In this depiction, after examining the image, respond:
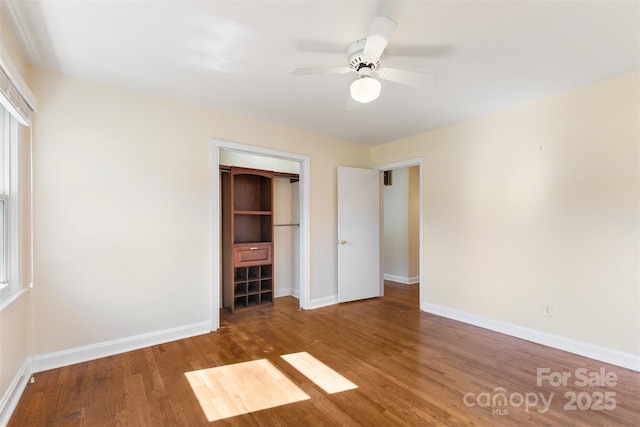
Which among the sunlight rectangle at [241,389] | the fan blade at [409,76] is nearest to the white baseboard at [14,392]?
the sunlight rectangle at [241,389]

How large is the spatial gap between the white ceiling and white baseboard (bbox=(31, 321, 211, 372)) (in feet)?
7.81

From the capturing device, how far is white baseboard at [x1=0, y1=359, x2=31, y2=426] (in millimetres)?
1812

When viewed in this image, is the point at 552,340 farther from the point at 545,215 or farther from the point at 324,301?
the point at 324,301

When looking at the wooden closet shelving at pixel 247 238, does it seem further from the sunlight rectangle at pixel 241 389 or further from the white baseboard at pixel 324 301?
the sunlight rectangle at pixel 241 389

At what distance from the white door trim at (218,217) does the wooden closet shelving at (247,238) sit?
1.43 ft

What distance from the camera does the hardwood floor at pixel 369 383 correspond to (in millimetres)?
1865

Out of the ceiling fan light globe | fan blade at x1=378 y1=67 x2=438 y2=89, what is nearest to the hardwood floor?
the ceiling fan light globe

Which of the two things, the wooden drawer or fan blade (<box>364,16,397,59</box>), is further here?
the wooden drawer

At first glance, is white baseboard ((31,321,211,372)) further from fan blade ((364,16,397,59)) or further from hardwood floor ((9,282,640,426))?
fan blade ((364,16,397,59))

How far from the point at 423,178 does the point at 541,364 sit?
95.7 inches

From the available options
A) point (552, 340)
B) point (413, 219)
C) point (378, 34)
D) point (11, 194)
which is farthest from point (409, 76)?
point (413, 219)

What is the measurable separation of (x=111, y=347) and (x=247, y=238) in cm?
206

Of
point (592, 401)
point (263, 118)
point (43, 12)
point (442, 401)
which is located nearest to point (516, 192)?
point (592, 401)

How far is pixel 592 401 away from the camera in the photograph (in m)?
2.04
